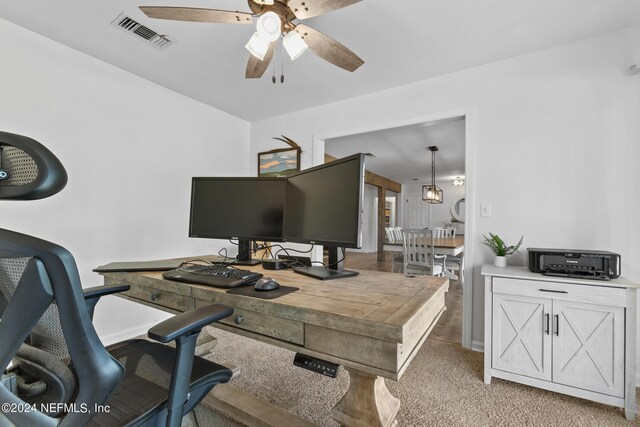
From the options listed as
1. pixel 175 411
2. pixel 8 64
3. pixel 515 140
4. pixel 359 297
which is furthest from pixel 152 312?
pixel 515 140

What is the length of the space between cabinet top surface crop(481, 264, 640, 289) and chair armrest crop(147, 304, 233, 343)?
72.9 inches

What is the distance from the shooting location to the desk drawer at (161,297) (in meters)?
1.15

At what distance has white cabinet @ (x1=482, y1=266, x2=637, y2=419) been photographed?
157 cm

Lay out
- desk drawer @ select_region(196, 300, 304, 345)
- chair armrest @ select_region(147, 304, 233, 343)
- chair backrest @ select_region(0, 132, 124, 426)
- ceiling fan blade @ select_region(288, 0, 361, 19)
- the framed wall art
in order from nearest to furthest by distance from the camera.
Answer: chair backrest @ select_region(0, 132, 124, 426), chair armrest @ select_region(147, 304, 233, 343), desk drawer @ select_region(196, 300, 304, 345), ceiling fan blade @ select_region(288, 0, 361, 19), the framed wall art

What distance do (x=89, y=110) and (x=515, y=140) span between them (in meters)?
3.61

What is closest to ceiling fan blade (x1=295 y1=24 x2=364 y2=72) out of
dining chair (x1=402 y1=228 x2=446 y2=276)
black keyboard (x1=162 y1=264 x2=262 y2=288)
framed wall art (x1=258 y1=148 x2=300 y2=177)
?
black keyboard (x1=162 y1=264 x2=262 y2=288)

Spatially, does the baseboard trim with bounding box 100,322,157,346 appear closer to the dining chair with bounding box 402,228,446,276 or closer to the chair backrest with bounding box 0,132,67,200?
the chair backrest with bounding box 0,132,67,200

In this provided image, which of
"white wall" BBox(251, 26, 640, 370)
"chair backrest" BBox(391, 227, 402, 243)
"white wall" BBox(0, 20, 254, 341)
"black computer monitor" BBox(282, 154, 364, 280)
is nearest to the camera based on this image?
"black computer monitor" BBox(282, 154, 364, 280)

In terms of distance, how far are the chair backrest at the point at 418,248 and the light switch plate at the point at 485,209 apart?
128cm

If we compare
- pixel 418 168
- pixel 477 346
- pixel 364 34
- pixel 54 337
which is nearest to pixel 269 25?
pixel 364 34

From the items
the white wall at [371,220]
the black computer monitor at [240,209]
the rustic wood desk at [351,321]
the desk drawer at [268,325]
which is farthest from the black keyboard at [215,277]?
the white wall at [371,220]

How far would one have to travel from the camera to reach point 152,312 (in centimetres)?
282

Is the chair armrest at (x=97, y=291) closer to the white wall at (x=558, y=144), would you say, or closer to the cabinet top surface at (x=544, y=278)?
the cabinet top surface at (x=544, y=278)

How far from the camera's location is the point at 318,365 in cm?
88
